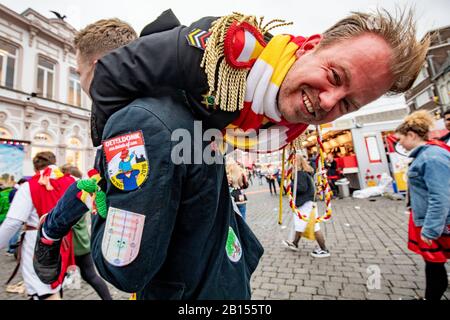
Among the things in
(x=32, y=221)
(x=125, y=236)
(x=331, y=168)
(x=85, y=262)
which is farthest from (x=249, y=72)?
(x=331, y=168)

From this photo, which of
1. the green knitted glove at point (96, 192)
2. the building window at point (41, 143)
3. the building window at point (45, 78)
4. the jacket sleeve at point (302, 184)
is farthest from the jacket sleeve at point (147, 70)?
the building window at point (45, 78)

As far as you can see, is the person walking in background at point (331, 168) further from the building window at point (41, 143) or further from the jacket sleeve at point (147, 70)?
the building window at point (41, 143)

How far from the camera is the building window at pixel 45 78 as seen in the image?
15.6 m

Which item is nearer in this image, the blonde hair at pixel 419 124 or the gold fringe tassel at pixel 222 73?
the gold fringe tassel at pixel 222 73

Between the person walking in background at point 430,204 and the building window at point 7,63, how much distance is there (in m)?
19.1

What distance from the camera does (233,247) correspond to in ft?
3.96

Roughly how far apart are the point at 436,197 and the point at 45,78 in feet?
68.1

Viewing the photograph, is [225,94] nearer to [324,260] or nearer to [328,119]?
[328,119]

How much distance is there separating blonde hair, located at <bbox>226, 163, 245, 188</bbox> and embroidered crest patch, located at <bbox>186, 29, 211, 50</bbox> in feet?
16.6

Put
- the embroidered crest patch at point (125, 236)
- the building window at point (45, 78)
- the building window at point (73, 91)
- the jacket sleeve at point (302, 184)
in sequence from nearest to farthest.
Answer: the embroidered crest patch at point (125, 236)
the jacket sleeve at point (302, 184)
the building window at point (45, 78)
the building window at point (73, 91)

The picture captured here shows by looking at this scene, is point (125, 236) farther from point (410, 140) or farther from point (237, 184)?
point (237, 184)

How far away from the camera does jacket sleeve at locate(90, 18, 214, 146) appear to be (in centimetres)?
84
